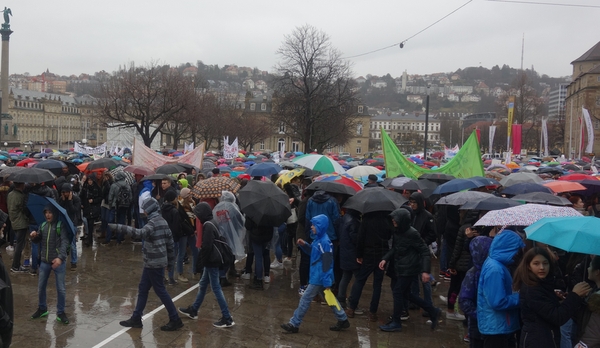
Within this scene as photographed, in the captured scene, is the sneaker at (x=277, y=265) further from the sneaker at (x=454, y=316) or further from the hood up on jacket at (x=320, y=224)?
the hood up on jacket at (x=320, y=224)

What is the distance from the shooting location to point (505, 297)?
4898 mm

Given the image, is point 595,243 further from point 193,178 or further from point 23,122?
point 23,122

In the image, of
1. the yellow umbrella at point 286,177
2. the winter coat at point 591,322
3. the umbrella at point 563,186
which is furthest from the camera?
the yellow umbrella at point 286,177

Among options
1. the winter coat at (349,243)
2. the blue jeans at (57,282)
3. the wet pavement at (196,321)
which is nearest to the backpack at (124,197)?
the wet pavement at (196,321)

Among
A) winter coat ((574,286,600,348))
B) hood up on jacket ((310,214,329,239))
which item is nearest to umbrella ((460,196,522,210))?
hood up on jacket ((310,214,329,239))

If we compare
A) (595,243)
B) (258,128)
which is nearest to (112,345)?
(595,243)

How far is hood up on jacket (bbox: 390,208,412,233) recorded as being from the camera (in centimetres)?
689

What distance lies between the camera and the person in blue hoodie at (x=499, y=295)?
16.0ft

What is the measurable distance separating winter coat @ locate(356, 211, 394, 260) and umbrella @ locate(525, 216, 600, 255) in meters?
2.70

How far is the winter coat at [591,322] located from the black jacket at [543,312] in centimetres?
8

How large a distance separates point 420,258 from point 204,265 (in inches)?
109

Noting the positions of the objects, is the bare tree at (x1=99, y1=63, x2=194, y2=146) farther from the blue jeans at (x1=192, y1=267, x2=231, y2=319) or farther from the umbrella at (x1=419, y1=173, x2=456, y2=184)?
the blue jeans at (x1=192, y1=267, x2=231, y2=319)

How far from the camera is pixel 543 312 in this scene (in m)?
4.39

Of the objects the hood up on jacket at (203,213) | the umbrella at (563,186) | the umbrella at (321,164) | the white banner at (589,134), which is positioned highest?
the white banner at (589,134)
